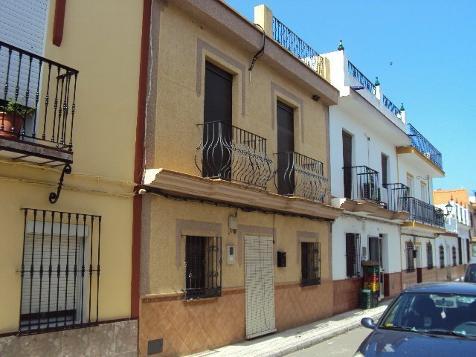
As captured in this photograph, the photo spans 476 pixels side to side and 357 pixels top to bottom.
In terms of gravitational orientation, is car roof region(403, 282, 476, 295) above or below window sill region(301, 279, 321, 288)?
above

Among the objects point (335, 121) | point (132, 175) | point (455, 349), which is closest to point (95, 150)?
point (132, 175)

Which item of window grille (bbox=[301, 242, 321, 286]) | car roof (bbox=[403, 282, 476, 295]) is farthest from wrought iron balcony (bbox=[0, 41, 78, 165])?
window grille (bbox=[301, 242, 321, 286])

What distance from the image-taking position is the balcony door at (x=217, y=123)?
9.92 metres

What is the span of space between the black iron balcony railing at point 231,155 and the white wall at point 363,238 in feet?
15.0

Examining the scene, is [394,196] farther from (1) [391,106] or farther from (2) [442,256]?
(2) [442,256]

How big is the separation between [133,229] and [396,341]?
431 centimetres

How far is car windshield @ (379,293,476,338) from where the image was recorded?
19.0ft

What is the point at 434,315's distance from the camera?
240 inches

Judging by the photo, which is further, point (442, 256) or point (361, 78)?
point (442, 256)

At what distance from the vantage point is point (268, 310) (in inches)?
441

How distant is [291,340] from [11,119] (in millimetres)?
7055

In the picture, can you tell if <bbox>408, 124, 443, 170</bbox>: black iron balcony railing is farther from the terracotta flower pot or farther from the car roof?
the terracotta flower pot

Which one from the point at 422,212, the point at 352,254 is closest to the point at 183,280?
the point at 352,254

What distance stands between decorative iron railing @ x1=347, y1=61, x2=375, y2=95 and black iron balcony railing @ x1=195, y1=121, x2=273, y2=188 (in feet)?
21.7
